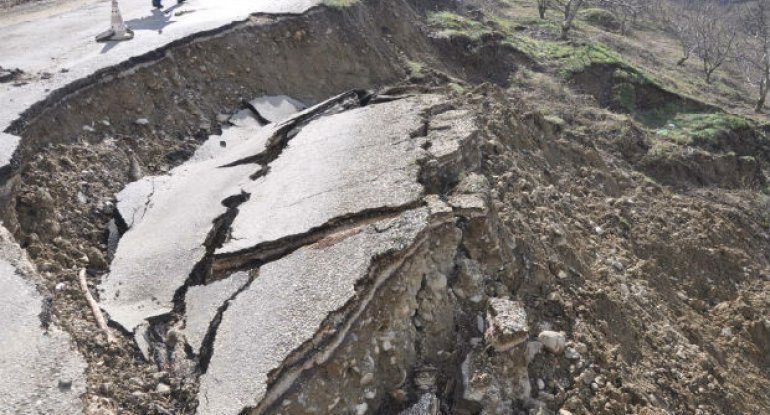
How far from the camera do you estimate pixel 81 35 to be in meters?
8.43

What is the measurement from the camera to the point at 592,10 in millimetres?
26953

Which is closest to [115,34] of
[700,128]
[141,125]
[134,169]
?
[141,125]

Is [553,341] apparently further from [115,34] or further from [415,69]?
[415,69]

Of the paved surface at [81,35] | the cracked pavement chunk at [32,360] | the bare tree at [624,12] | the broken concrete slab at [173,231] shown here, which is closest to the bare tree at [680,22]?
the bare tree at [624,12]

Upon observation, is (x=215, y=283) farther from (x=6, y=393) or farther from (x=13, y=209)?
(x=13, y=209)

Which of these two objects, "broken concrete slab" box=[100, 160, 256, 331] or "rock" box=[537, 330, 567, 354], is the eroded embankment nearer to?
"broken concrete slab" box=[100, 160, 256, 331]

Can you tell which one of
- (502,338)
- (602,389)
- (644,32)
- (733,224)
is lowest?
(644,32)

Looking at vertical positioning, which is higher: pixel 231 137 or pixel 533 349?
pixel 231 137

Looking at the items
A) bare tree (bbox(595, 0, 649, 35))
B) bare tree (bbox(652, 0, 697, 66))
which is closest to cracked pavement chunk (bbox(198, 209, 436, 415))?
bare tree (bbox(652, 0, 697, 66))

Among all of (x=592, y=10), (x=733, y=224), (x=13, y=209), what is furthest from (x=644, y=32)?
(x=13, y=209)

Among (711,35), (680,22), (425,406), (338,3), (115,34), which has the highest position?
(115,34)

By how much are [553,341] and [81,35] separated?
300 inches

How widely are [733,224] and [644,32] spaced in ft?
73.4

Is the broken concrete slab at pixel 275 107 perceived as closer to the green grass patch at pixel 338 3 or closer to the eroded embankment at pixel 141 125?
the eroded embankment at pixel 141 125
